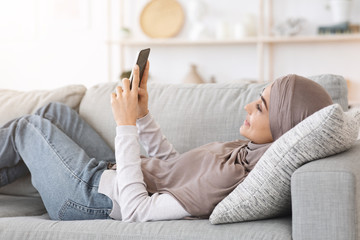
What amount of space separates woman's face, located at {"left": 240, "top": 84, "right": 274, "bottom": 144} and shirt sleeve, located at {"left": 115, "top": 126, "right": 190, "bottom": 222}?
→ 30 cm

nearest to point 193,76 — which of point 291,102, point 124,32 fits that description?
point 124,32

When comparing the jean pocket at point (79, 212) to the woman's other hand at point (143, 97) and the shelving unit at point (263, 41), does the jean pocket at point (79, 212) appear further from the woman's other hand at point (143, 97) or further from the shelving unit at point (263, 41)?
the shelving unit at point (263, 41)

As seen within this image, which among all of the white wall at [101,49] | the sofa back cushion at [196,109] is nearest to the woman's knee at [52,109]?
the sofa back cushion at [196,109]

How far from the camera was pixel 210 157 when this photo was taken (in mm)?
1585

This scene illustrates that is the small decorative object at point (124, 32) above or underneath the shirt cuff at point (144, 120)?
above

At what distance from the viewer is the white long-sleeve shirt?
1.48 meters

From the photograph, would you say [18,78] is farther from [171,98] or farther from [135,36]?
[171,98]

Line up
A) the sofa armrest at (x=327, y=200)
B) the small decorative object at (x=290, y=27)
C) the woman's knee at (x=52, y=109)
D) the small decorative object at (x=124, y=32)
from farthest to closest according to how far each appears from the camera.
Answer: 1. the small decorative object at (x=124, y=32)
2. the small decorative object at (x=290, y=27)
3. the woman's knee at (x=52, y=109)
4. the sofa armrest at (x=327, y=200)

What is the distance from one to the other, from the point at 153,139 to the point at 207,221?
50 cm

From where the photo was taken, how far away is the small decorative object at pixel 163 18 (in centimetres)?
453

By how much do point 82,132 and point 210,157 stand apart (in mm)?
651

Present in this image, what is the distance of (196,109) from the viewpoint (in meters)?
2.01

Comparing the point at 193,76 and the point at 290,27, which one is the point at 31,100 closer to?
the point at 193,76

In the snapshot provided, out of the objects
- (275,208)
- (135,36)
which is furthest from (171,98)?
(135,36)
